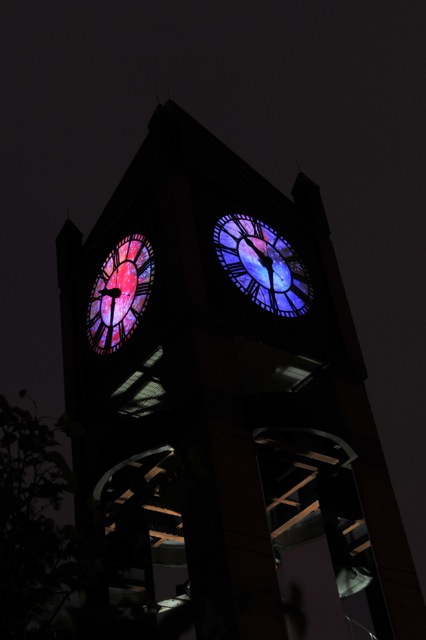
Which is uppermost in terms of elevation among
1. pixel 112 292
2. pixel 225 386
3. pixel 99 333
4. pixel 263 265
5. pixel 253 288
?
pixel 112 292

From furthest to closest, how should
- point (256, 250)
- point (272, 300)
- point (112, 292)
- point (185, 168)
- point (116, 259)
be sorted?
1. point (116, 259)
2. point (185, 168)
3. point (112, 292)
4. point (256, 250)
5. point (272, 300)

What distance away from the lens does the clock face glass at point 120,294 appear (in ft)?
98.6

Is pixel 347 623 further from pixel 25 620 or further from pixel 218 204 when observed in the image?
pixel 25 620

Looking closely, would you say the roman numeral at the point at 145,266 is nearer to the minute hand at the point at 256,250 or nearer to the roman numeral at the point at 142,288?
the roman numeral at the point at 142,288

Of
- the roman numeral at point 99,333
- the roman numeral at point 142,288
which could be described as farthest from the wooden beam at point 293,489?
the roman numeral at point 99,333

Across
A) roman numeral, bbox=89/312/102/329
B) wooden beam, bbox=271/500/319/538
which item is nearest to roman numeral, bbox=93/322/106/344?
roman numeral, bbox=89/312/102/329

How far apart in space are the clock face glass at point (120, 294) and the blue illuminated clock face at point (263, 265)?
95.0 inches

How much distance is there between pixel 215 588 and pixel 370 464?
687cm

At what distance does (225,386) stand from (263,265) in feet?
16.9

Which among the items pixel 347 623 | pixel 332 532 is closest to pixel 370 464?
pixel 332 532

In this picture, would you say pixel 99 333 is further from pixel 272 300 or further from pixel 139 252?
pixel 272 300

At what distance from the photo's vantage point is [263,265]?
100ft

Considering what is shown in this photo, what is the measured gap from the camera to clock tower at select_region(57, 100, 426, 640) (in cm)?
2498

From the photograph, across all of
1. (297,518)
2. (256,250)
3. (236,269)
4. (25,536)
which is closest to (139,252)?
(236,269)
